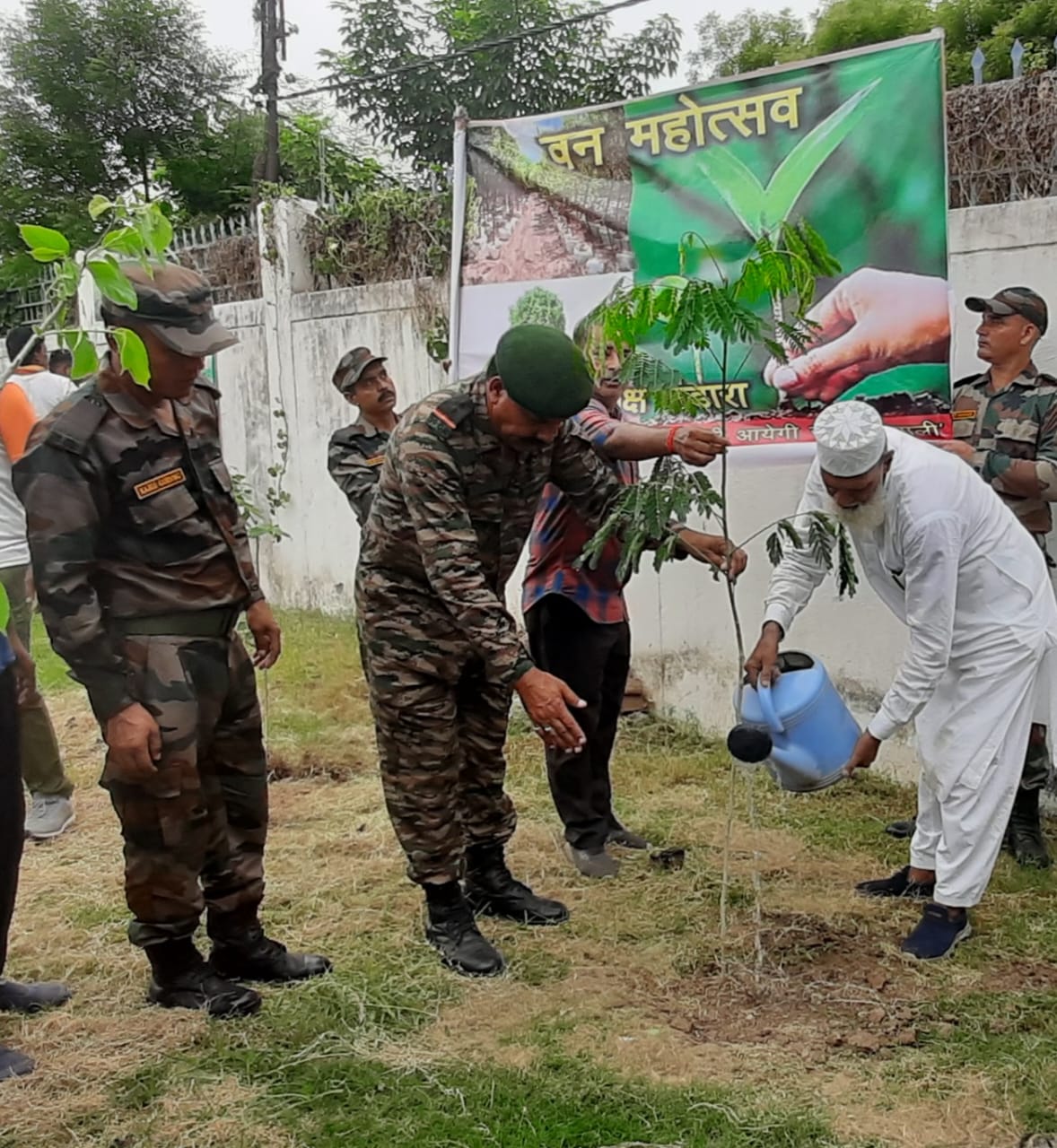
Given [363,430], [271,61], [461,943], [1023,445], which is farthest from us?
[271,61]

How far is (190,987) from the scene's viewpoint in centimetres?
312

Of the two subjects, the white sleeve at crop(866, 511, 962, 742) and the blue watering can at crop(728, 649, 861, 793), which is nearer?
the white sleeve at crop(866, 511, 962, 742)

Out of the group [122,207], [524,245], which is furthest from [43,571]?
[524,245]

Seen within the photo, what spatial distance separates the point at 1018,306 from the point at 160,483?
113 inches

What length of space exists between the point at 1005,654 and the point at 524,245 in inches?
126

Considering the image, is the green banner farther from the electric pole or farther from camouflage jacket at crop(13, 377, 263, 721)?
the electric pole

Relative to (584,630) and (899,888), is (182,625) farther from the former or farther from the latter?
(899,888)

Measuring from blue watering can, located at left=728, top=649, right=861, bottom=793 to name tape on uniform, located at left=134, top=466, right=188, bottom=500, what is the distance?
64.2 inches

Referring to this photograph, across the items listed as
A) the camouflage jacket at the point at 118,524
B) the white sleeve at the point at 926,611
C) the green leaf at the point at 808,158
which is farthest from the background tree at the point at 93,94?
the white sleeve at the point at 926,611

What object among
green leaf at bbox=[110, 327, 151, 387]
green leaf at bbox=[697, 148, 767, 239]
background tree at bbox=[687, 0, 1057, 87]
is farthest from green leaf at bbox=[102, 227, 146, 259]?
background tree at bbox=[687, 0, 1057, 87]

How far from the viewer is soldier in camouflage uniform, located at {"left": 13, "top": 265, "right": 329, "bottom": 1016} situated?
8.87 ft

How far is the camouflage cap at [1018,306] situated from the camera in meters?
3.89

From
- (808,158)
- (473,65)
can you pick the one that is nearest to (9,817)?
(808,158)

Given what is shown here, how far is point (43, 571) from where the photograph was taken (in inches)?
105
